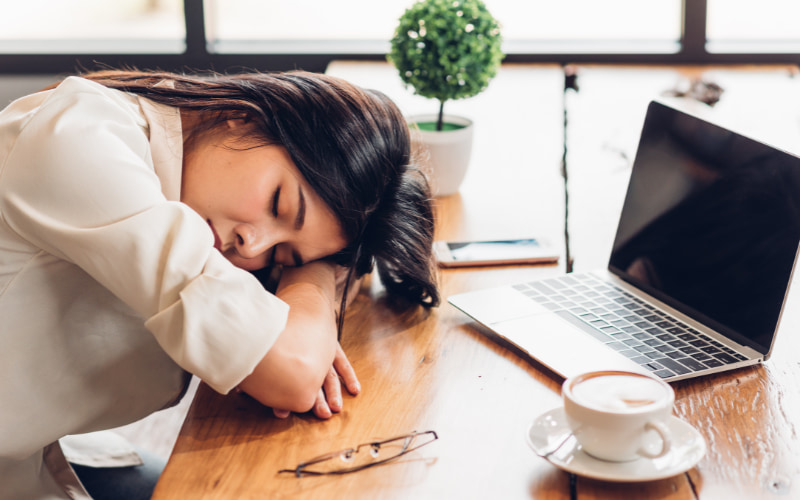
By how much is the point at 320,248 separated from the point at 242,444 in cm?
33

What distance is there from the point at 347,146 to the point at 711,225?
0.45m

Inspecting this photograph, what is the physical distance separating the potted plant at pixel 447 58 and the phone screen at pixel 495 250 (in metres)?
0.23

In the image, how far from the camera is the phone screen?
125cm

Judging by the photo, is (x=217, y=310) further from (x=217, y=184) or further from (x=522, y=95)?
(x=522, y=95)

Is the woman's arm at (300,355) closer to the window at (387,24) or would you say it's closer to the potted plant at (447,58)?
the potted plant at (447,58)

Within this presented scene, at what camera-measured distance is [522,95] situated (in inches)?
86.4

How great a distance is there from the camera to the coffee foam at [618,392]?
69 centimetres

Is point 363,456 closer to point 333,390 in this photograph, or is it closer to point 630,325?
point 333,390

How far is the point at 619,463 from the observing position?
0.70 metres

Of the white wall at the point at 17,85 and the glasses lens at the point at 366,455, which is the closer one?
the glasses lens at the point at 366,455

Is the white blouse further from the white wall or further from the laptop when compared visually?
the white wall

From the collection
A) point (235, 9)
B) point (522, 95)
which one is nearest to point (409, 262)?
point (522, 95)

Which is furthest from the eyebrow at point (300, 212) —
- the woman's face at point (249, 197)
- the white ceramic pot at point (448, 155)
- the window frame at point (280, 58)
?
the window frame at point (280, 58)

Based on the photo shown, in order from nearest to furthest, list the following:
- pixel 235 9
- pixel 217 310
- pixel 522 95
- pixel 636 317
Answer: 1. pixel 217 310
2. pixel 636 317
3. pixel 522 95
4. pixel 235 9
